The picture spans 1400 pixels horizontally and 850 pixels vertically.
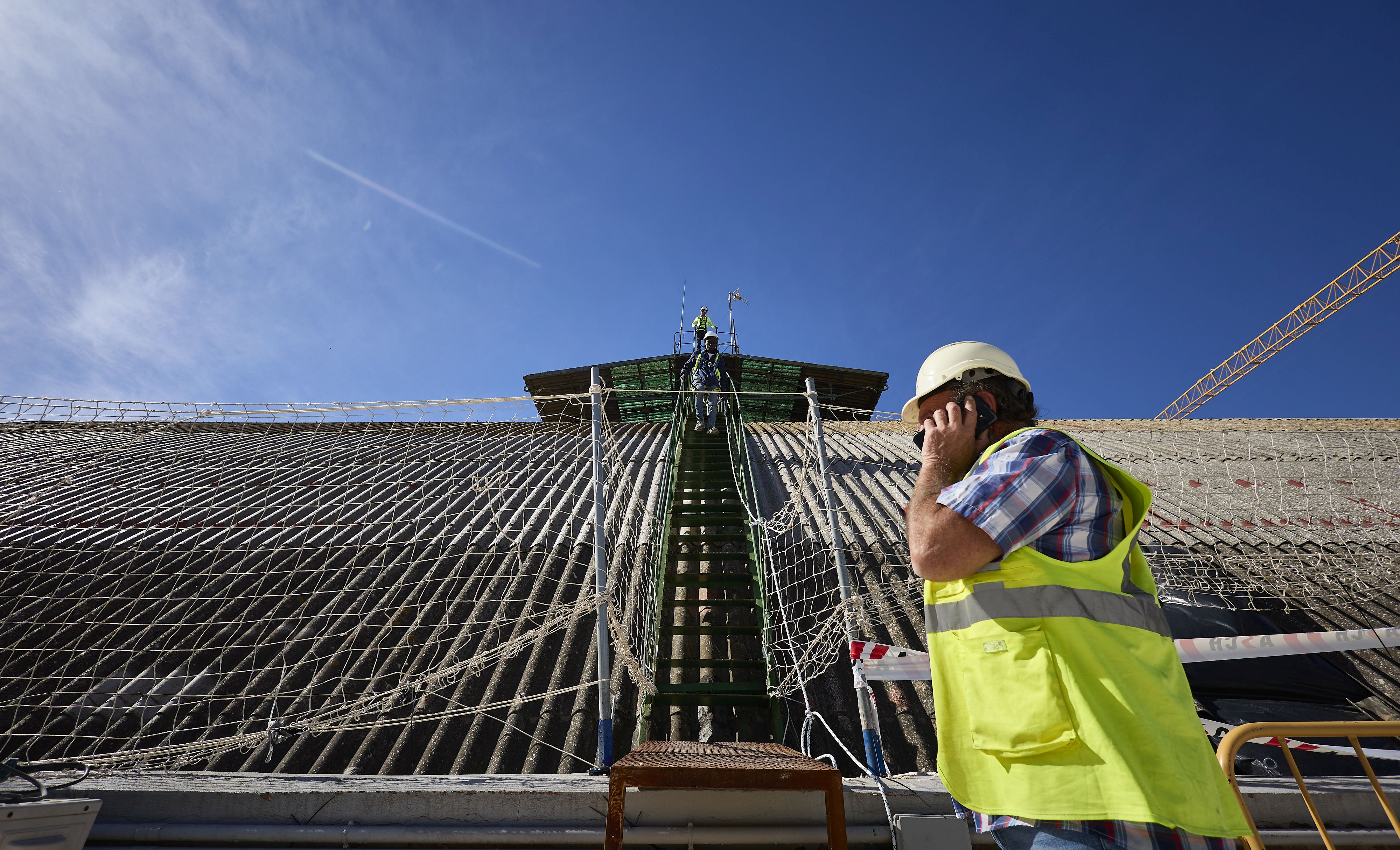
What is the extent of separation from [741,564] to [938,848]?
3.69 m

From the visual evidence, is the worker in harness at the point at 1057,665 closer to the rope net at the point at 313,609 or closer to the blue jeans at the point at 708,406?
the rope net at the point at 313,609

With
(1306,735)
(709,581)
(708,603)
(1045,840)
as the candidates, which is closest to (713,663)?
(708,603)

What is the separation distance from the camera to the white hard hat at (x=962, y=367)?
2082mm

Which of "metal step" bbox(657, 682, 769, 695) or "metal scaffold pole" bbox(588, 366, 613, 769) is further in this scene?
"metal step" bbox(657, 682, 769, 695)

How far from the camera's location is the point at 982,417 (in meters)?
1.88

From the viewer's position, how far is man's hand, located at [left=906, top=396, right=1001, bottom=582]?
1469 mm

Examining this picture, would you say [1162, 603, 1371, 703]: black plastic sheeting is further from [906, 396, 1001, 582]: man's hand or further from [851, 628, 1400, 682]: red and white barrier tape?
[906, 396, 1001, 582]: man's hand

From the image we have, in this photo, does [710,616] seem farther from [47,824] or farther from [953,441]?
[47,824]

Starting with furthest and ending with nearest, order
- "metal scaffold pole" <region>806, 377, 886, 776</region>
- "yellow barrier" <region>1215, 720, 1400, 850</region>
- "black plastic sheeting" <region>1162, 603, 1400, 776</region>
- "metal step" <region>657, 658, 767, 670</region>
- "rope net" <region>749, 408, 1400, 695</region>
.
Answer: "rope net" <region>749, 408, 1400, 695</region> < "metal step" <region>657, 658, 767, 670</region> < "black plastic sheeting" <region>1162, 603, 1400, 776</region> < "metal scaffold pole" <region>806, 377, 886, 776</region> < "yellow barrier" <region>1215, 720, 1400, 850</region>

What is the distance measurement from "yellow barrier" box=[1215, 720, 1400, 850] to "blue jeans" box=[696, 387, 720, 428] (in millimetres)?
8449

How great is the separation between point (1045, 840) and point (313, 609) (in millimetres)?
5521

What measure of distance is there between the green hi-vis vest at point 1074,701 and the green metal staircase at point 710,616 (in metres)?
2.82

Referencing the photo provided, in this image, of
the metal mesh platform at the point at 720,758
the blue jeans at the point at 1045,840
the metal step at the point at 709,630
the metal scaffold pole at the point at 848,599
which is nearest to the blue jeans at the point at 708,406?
the metal scaffold pole at the point at 848,599

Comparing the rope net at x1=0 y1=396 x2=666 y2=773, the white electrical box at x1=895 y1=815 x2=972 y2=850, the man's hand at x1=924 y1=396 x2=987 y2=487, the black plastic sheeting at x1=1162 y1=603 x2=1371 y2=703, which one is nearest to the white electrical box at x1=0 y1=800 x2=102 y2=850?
the rope net at x1=0 y1=396 x2=666 y2=773
